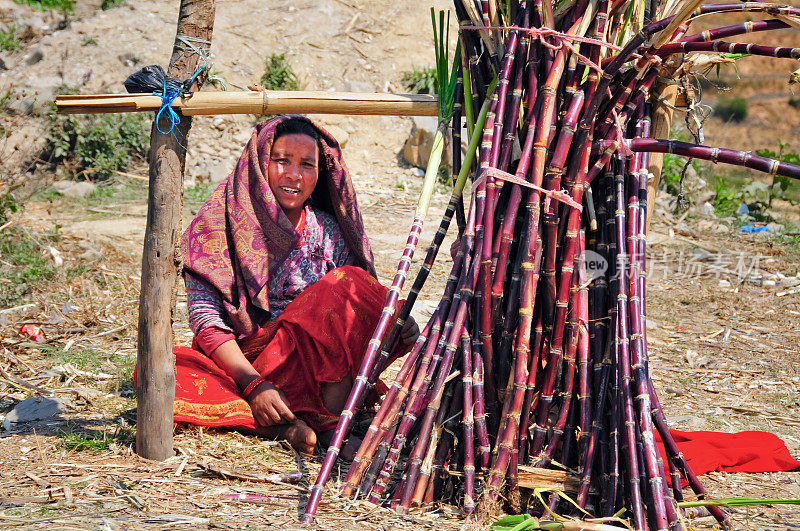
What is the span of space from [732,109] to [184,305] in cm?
1257

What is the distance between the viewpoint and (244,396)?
123 inches

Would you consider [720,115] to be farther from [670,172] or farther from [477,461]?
[477,461]

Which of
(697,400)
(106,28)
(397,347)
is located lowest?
(697,400)

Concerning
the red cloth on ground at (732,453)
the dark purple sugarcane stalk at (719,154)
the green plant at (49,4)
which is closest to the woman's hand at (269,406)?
the red cloth on ground at (732,453)

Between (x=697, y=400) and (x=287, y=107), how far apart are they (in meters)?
2.64

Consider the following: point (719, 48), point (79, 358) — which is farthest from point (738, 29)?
point (79, 358)

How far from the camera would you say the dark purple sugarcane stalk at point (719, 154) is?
2.09m

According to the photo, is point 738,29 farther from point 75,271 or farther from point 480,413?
point 75,271

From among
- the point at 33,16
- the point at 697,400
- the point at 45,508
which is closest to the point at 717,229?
the point at 697,400

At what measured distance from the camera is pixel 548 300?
244 centimetres

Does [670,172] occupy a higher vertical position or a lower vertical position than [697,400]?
higher

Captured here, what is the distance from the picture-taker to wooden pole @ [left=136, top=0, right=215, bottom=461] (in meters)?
2.65

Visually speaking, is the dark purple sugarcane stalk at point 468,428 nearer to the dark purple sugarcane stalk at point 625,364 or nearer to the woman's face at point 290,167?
the dark purple sugarcane stalk at point 625,364

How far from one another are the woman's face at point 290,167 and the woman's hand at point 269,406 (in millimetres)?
821
